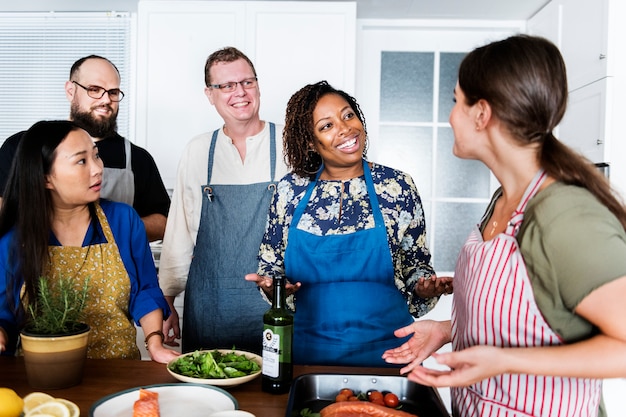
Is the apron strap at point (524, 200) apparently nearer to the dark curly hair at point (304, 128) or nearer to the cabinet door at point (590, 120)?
the dark curly hair at point (304, 128)

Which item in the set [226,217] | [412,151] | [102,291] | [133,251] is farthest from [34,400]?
[412,151]

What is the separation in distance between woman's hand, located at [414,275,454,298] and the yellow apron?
87cm

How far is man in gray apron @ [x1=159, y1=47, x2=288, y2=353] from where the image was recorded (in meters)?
2.20

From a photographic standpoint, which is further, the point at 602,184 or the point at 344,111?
the point at 344,111

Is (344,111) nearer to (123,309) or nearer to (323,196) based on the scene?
(323,196)

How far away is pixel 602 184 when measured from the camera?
93cm

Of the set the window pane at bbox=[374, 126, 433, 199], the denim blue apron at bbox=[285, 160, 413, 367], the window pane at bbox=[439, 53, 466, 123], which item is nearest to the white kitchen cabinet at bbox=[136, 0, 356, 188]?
the window pane at bbox=[374, 126, 433, 199]

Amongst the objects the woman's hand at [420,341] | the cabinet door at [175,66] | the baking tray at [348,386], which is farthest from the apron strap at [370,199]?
the cabinet door at [175,66]

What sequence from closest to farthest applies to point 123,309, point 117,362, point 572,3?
point 117,362 < point 123,309 < point 572,3

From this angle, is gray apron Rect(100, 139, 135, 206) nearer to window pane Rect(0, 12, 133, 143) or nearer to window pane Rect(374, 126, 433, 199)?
window pane Rect(0, 12, 133, 143)

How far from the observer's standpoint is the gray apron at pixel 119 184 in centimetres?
223

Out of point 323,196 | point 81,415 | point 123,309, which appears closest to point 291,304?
point 323,196

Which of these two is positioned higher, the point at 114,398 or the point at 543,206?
the point at 543,206

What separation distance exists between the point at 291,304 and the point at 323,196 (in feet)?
1.18
